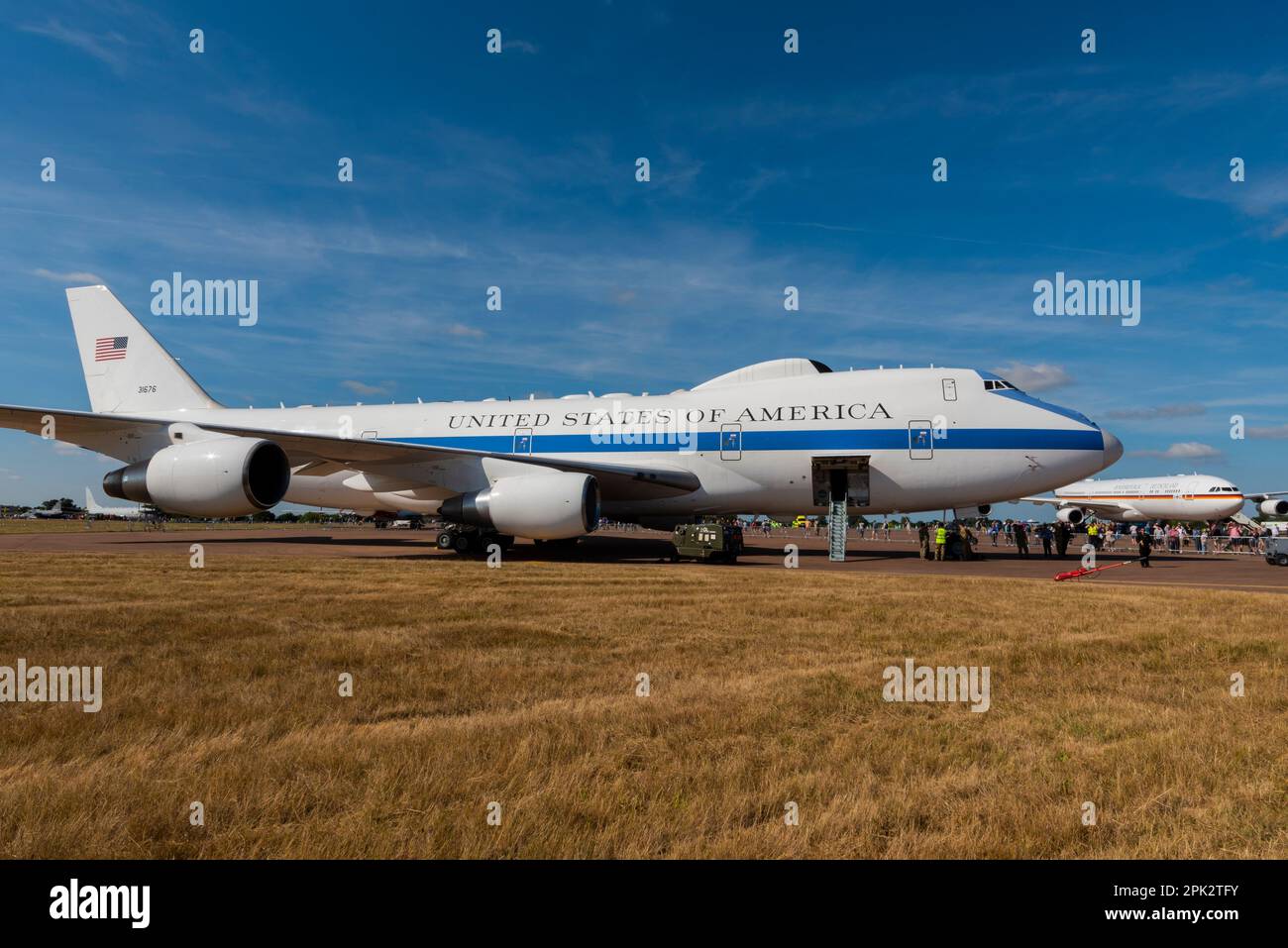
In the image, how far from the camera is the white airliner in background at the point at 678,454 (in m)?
18.1

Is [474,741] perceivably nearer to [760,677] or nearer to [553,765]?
[553,765]

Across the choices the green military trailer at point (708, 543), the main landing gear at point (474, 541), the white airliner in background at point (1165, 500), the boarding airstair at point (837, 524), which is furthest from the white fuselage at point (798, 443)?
the white airliner in background at point (1165, 500)

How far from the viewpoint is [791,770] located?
391cm

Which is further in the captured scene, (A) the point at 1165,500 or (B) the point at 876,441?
(A) the point at 1165,500

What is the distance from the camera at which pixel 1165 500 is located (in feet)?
168

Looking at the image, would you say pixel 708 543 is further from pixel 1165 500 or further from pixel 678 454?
pixel 1165 500

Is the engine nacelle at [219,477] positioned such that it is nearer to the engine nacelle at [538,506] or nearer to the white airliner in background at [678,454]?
the white airliner in background at [678,454]

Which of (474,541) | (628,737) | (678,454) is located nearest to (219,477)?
(474,541)

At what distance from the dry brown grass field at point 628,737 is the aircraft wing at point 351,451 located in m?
9.45

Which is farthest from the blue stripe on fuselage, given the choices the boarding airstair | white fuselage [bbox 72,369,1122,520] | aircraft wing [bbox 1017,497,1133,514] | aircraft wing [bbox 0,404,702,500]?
aircraft wing [bbox 1017,497,1133,514]

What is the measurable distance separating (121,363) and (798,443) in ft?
80.5

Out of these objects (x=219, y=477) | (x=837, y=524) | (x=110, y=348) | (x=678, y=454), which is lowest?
(x=837, y=524)

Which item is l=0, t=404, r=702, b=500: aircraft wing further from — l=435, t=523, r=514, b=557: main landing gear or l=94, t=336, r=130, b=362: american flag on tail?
l=94, t=336, r=130, b=362: american flag on tail
